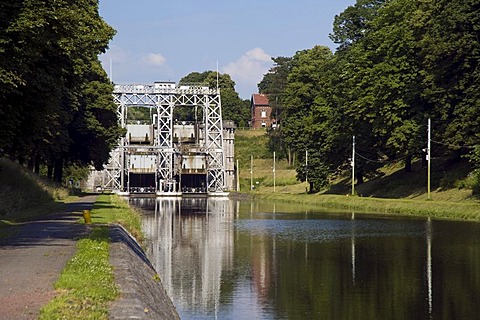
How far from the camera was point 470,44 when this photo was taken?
178 ft

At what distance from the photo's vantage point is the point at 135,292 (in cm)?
1349

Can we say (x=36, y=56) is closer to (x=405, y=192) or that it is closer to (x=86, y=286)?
(x=86, y=286)

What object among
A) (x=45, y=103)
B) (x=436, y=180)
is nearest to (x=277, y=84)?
(x=436, y=180)

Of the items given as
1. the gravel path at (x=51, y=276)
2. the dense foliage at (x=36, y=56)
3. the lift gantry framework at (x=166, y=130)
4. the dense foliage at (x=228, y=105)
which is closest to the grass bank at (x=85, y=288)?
the gravel path at (x=51, y=276)

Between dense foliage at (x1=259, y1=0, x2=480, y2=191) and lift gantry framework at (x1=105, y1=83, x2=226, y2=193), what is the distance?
1057 cm

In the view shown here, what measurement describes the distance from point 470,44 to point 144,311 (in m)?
47.0

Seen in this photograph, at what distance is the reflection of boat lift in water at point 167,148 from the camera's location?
94125mm

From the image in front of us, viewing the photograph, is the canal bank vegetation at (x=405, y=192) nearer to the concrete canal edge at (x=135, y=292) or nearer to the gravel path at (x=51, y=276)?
the gravel path at (x=51, y=276)

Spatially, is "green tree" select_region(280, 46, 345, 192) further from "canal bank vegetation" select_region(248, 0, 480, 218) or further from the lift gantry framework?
the lift gantry framework

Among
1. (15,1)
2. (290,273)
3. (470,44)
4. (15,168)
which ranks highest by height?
(470,44)

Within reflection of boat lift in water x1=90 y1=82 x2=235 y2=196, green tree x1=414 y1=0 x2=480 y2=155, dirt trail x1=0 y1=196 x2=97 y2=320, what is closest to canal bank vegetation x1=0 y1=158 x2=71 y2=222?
dirt trail x1=0 y1=196 x2=97 y2=320

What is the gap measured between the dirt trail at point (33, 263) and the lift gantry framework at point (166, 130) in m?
64.3

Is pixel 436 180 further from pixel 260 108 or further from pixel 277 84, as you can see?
pixel 260 108

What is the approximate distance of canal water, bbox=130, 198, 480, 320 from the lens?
17.4 m
